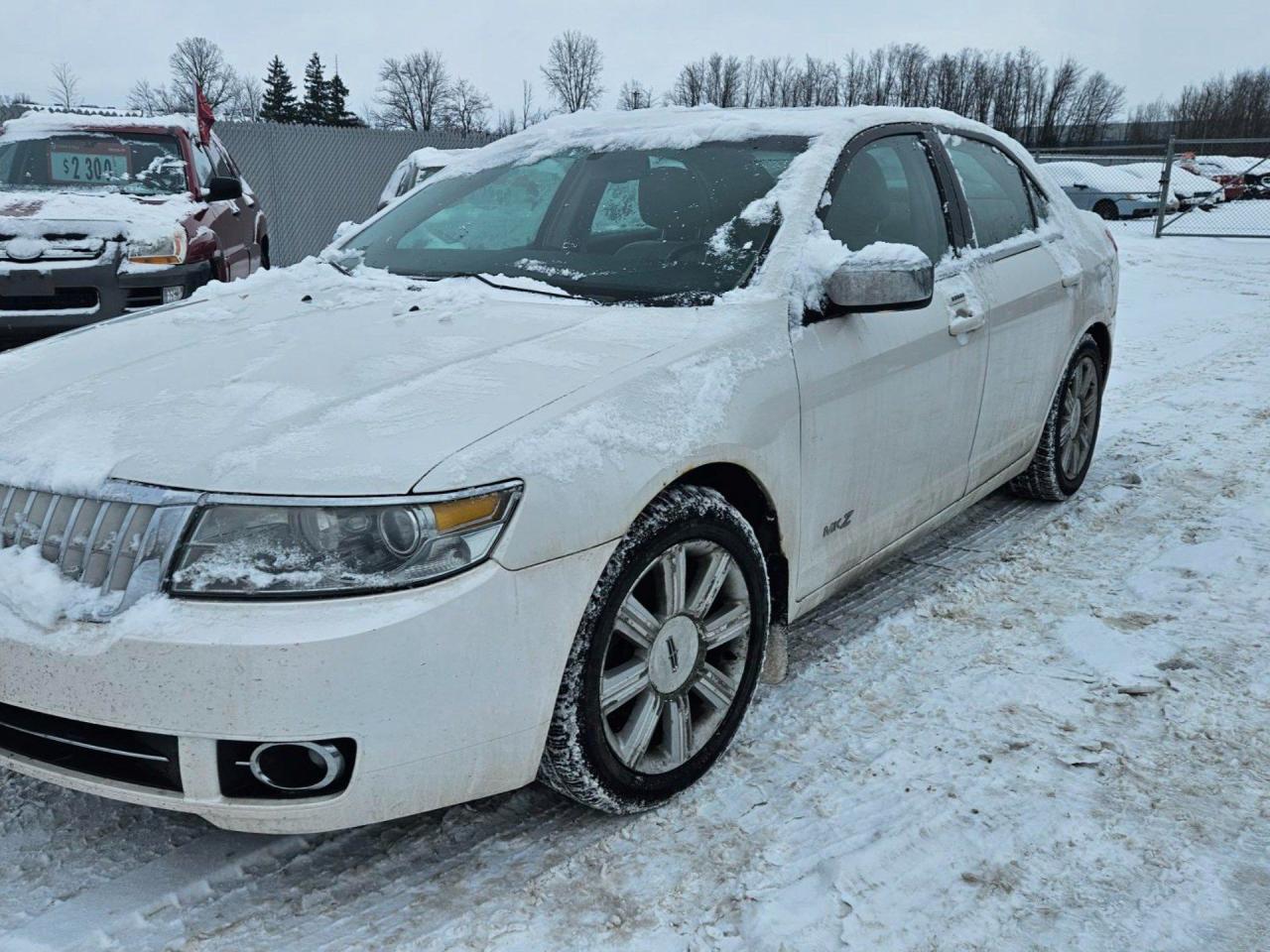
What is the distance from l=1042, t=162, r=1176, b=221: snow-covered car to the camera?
22.8 metres

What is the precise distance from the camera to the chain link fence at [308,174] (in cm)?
1927

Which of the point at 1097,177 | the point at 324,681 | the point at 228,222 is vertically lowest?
the point at 324,681

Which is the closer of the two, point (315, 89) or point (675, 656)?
point (675, 656)

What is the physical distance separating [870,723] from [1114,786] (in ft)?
1.98

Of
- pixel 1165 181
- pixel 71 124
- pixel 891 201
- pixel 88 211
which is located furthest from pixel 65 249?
→ pixel 1165 181

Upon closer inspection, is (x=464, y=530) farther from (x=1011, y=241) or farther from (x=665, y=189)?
(x=1011, y=241)

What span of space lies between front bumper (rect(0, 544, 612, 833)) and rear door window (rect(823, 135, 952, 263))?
159cm

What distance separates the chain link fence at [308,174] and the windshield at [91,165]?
1076 cm

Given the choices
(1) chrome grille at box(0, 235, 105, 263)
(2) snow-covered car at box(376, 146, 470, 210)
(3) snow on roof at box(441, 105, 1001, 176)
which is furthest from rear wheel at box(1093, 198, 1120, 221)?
(3) snow on roof at box(441, 105, 1001, 176)

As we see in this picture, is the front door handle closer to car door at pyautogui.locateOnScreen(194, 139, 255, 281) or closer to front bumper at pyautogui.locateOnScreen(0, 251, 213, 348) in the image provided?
front bumper at pyautogui.locateOnScreen(0, 251, 213, 348)

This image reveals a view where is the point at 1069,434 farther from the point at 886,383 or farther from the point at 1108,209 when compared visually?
the point at 1108,209

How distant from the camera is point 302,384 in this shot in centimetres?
235

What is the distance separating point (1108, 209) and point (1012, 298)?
21639 millimetres

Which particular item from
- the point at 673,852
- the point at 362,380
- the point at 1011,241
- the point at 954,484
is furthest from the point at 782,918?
the point at 1011,241
